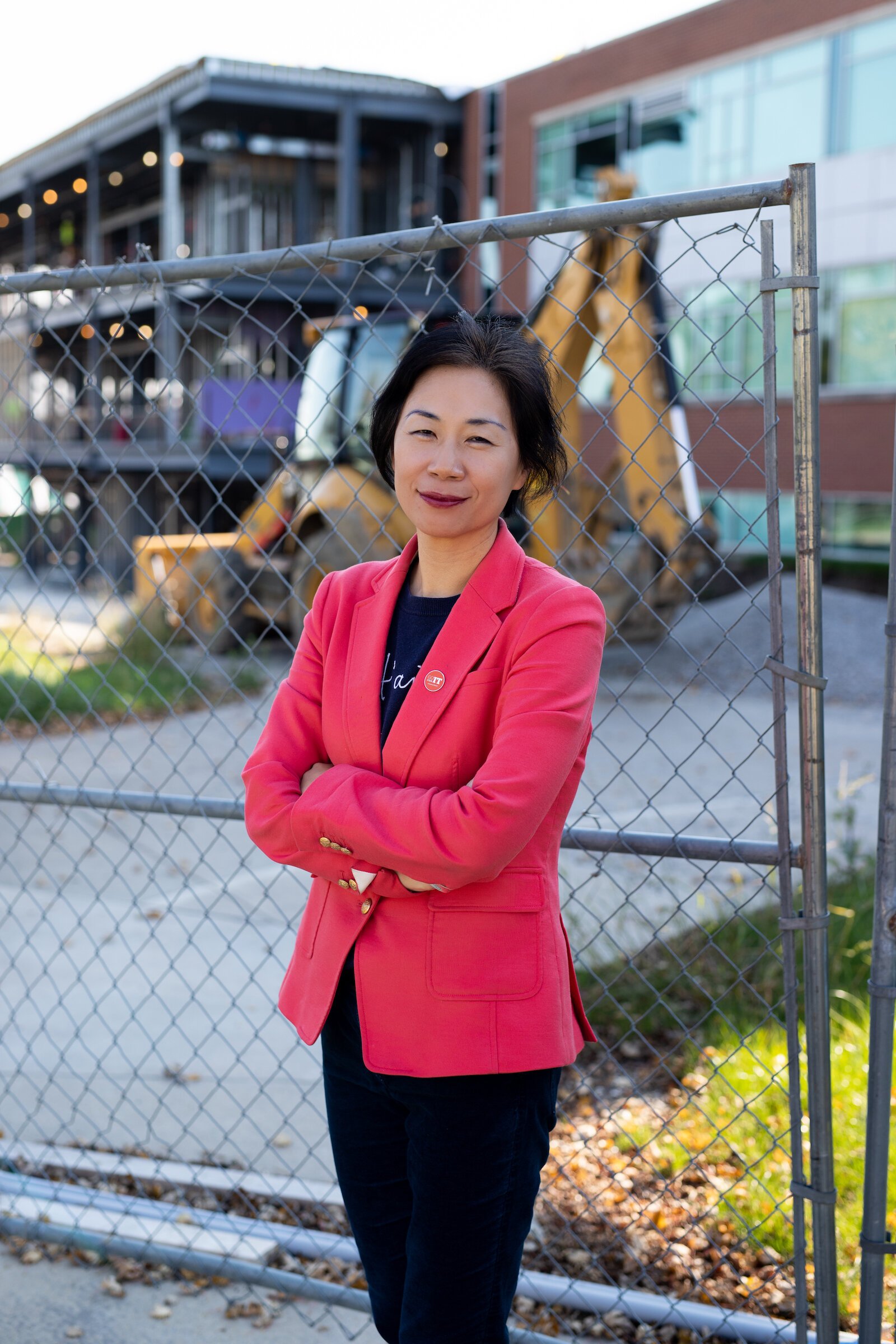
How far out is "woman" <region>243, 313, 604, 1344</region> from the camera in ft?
5.63

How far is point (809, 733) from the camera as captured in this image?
6.72 feet

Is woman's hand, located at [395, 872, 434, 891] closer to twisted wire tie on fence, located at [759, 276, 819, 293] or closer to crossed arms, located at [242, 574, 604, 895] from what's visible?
crossed arms, located at [242, 574, 604, 895]

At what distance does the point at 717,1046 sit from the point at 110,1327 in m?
1.98

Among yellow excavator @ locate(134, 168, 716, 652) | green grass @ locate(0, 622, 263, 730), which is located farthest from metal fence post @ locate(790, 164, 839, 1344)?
yellow excavator @ locate(134, 168, 716, 652)

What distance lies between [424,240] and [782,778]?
1218 mm

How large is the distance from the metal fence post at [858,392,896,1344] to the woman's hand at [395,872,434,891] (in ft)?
2.66

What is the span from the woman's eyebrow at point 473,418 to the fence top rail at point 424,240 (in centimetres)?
44

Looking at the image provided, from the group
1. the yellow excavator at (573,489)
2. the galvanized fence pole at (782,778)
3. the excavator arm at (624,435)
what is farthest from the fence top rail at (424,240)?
the excavator arm at (624,435)

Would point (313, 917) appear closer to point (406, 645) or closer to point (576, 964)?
point (406, 645)

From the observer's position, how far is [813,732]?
2.05m

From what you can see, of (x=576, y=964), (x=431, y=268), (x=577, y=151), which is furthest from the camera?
(x=577, y=151)

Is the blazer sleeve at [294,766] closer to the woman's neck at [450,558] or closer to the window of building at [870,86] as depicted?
the woman's neck at [450,558]

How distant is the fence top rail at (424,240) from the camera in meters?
2.04

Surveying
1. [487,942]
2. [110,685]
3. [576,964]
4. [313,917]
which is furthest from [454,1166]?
[110,685]
